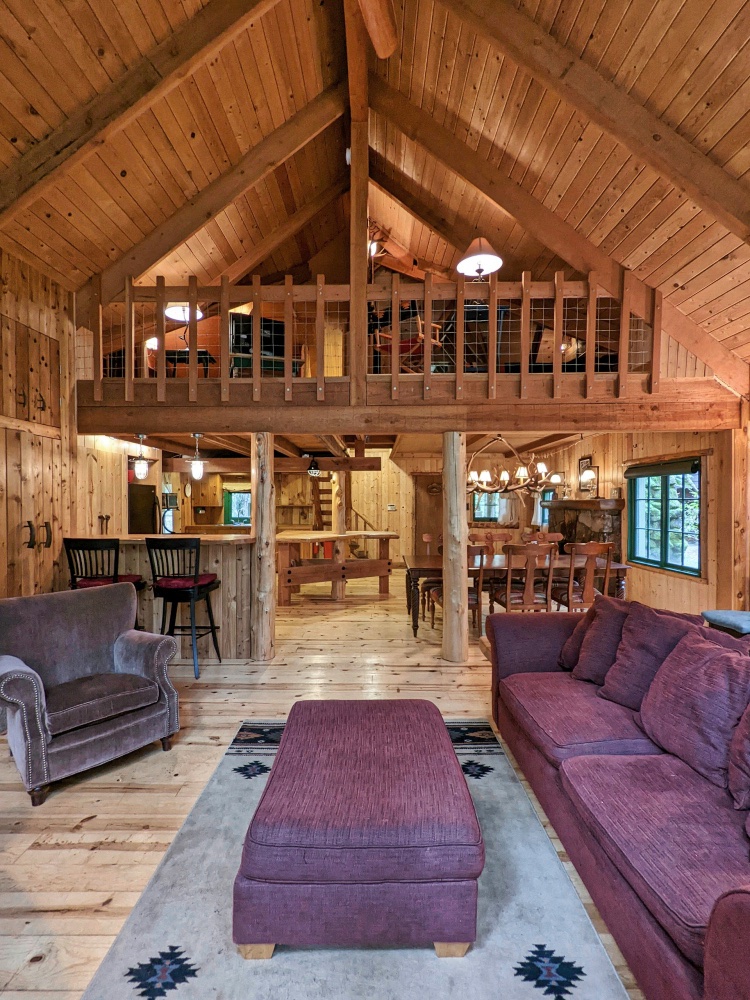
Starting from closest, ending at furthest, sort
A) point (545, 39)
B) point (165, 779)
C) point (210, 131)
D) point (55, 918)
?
point (55, 918)
point (165, 779)
point (545, 39)
point (210, 131)

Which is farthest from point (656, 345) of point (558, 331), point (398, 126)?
point (398, 126)

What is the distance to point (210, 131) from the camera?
4262mm

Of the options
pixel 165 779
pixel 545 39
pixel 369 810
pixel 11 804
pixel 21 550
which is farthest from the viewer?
pixel 21 550

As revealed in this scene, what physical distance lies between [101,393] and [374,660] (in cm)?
349

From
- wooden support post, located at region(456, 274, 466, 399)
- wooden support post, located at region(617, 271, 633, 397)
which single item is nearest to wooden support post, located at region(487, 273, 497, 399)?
wooden support post, located at region(456, 274, 466, 399)

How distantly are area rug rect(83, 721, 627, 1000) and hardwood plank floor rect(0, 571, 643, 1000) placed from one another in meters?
0.09

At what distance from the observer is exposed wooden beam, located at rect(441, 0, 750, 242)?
311 centimetres

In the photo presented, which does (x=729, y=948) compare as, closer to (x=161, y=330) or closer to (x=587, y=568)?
(x=587, y=568)

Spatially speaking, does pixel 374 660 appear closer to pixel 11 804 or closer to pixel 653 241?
pixel 11 804

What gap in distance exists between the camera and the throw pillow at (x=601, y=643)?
2.69 meters

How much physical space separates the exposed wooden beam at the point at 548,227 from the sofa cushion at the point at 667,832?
3.87 m

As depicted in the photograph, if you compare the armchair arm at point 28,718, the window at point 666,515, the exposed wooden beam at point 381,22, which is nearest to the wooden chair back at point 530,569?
the window at point 666,515

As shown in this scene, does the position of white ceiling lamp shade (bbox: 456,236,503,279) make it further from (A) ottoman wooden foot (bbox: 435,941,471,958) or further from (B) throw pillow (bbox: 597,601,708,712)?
(A) ottoman wooden foot (bbox: 435,941,471,958)

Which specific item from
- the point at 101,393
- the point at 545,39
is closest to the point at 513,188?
the point at 545,39
